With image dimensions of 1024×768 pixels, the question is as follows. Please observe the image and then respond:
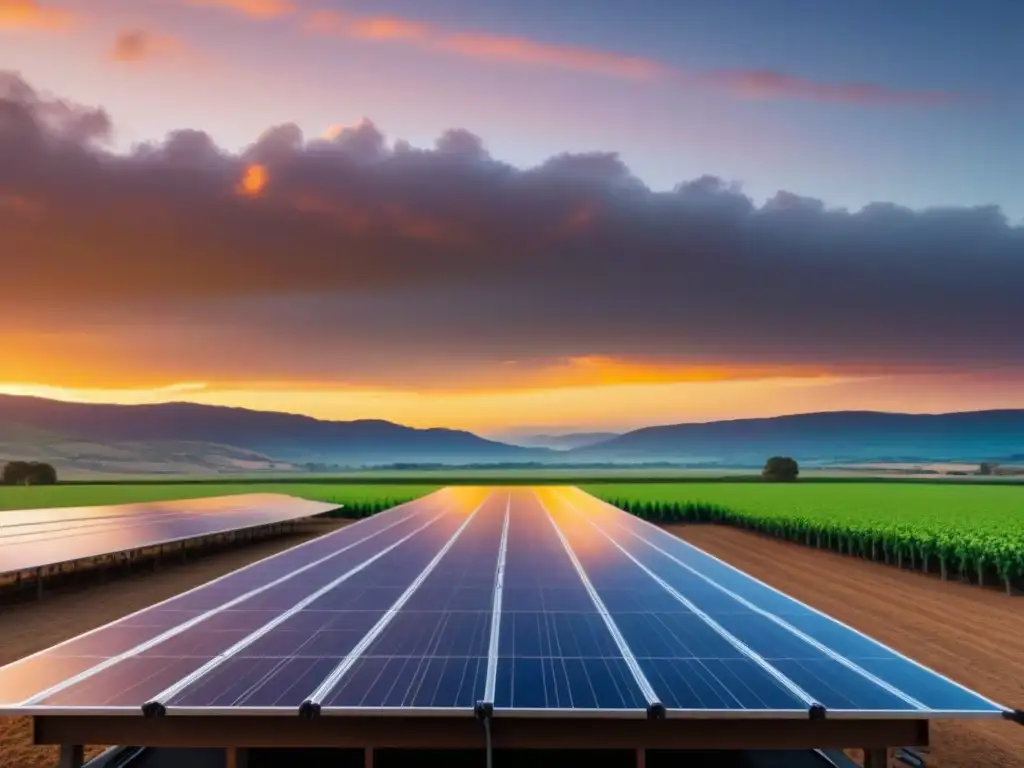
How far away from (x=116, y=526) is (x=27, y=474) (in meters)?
72.9

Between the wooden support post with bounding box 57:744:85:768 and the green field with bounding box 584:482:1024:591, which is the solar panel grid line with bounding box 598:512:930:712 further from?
the green field with bounding box 584:482:1024:591

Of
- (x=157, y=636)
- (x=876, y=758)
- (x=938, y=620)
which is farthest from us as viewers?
(x=938, y=620)

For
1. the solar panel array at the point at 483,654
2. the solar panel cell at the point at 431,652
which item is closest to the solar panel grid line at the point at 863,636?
the solar panel array at the point at 483,654

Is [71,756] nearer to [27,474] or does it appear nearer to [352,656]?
[352,656]

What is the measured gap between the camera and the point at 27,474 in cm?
8650

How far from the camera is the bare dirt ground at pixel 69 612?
10305 mm

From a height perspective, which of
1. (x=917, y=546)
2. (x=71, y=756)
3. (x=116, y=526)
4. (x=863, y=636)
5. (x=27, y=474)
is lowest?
(x=27, y=474)

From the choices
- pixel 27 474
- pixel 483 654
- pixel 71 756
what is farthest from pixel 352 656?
pixel 27 474

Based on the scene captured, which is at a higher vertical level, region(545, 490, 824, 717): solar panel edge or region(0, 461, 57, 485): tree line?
region(545, 490, 824, 717): solar panel edge

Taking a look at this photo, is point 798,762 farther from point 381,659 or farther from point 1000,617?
point 1000,617

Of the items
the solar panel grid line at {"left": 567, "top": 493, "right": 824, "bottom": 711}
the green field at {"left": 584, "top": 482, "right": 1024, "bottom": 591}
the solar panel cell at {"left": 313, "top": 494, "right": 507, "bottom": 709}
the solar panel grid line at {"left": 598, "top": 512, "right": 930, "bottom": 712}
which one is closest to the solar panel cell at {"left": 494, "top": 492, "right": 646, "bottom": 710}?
the solar panel cell at {"left": 313, "top": 494, "right": 507, "bottom": 709}

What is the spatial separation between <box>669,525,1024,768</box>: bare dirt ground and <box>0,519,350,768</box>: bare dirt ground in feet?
38.5

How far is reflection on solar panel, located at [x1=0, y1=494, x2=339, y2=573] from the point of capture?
2019 centimetres

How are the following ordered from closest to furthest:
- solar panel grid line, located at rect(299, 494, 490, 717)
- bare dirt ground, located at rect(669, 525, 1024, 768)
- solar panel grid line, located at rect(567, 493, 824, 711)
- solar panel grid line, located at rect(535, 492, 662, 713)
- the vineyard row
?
solar panel grid line, located at rect(299, 494, 490, 717) < solar panel grid line, located at rect(535, 492, 662, 713) < solar panel grid line, located at rect(567, 493, 824, 711) < bare dirt ground, located at rect(669, 525, 1024, 768) < the vineyard row
